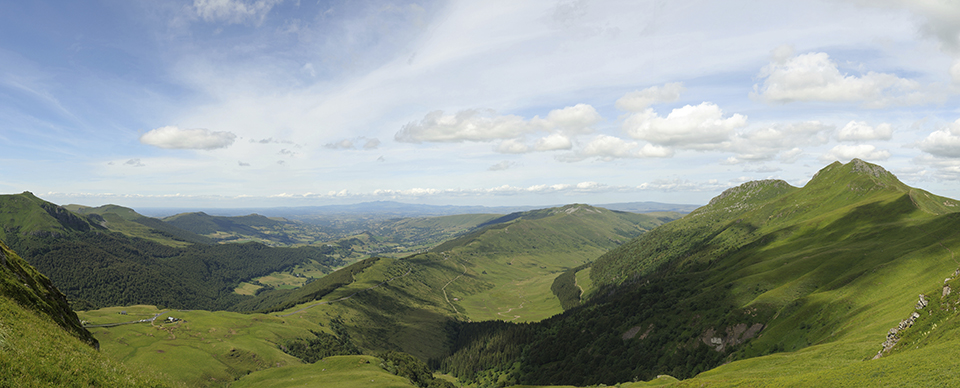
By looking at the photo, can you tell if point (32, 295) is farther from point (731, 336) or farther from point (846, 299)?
point (846, 299)

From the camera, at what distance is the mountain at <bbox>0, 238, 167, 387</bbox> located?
18.6 meters

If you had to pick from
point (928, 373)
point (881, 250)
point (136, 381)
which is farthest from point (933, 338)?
point (881, 250)

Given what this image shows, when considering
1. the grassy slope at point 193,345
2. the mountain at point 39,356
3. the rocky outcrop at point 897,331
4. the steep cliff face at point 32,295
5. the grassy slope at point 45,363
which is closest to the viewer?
the grassy slope at point 45,363

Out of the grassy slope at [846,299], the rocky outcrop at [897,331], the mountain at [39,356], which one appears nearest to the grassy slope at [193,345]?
the mountain at [39,356]

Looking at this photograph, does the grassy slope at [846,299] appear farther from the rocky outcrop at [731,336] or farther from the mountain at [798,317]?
the rocky outcrop at [731,336]

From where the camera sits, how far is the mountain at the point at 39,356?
732 inches

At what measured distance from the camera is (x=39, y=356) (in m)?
21.1

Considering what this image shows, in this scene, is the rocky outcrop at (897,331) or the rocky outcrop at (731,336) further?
the rocky outcrop at (731,336)

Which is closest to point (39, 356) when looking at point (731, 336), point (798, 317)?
point (798, 317)

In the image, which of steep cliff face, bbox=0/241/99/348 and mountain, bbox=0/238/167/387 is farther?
steep cliff face, bbox=0/241/99/348

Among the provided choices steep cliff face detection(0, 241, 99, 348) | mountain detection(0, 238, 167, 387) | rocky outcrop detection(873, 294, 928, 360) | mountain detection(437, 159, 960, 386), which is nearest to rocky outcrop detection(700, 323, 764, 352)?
mountain detection(437, 159, 960, 386)

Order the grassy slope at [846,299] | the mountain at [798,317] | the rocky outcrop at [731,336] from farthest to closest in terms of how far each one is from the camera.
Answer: the rocky outcrop at [731,336] → the mountain at [798,317] → the grassy slope at [846,299]

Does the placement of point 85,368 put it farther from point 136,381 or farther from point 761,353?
point 761,353

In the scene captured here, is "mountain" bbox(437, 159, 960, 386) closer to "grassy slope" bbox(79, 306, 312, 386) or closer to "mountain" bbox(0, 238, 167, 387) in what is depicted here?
"mountain" bbox(0, 238, 167, 387)
